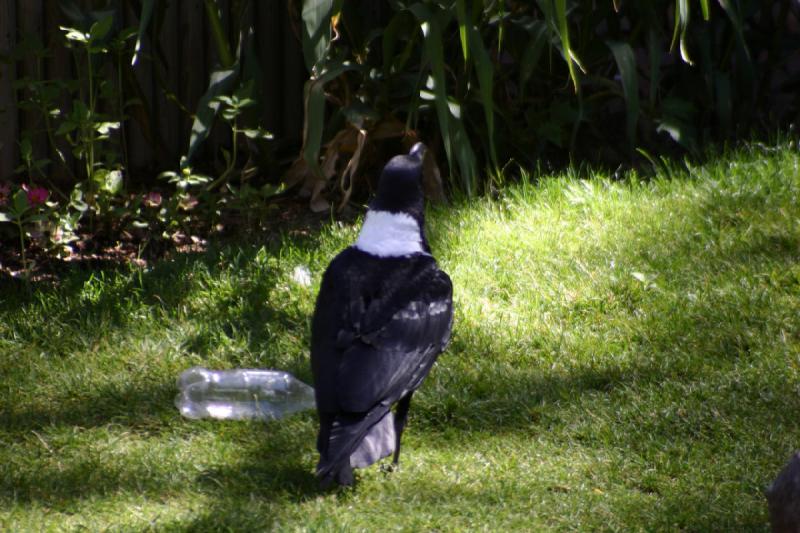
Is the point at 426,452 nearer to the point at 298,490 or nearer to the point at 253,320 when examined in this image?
the point at 298,490

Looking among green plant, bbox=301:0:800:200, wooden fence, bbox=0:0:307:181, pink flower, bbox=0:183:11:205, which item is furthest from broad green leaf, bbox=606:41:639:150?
pink flower, bbox=0:183:11:205

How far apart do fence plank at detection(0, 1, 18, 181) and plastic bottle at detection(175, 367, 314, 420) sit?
7.00 feet

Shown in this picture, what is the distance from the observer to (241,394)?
4242 mm

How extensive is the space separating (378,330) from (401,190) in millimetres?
564

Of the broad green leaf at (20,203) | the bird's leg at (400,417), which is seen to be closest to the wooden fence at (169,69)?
the broad green leaf at (20,203)

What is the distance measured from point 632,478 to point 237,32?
3.32 m

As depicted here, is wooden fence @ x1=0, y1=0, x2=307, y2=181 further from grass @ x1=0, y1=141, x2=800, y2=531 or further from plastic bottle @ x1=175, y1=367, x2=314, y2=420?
plastic bottle @ x1=175, y1=367, x2=314, y2=420

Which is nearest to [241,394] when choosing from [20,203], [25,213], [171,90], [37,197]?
[20,203]

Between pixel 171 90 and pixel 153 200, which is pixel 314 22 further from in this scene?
pixel 171 90

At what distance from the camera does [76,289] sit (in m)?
4.92

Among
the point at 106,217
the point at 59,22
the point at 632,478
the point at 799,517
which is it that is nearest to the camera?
the point at 799,517

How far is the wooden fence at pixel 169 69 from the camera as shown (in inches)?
227

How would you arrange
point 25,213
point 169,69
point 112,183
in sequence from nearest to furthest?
point 25,213
point 112,183
point 169,69

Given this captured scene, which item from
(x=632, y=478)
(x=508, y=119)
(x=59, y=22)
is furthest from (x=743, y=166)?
(x=59, y=22)
